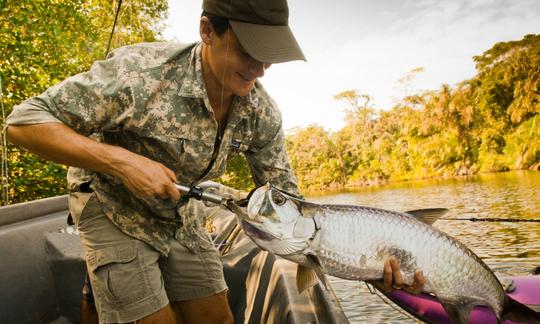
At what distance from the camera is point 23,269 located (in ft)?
→ 12.0

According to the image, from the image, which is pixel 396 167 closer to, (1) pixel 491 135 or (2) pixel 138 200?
(1) pixel 491 135

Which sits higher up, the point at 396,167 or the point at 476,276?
the point at 476,276

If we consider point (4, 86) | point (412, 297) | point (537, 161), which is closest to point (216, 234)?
point (412, 297)

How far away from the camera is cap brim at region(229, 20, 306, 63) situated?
2145mm

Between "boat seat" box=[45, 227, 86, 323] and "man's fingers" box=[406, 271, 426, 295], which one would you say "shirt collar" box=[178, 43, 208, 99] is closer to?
"man's fingers" box=[406, 271, 426, 295]

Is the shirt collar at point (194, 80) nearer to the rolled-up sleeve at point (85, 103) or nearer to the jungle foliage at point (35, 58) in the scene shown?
the rolled-up sleeve at point (85, 103)

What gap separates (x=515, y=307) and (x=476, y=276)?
442 millimetres

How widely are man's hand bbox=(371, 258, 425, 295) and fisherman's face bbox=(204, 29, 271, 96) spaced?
46.2 inches

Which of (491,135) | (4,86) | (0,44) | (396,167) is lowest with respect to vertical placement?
(396,167)

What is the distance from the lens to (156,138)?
236 cm

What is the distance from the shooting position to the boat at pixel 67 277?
3219 millimetres

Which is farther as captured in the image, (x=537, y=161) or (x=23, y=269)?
(x=537, y=161)

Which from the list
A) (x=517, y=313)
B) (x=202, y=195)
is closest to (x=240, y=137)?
(x=202, y=195)

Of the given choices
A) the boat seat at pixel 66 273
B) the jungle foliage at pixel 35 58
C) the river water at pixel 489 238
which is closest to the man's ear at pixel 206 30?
the boat seat at pixel 66 273
